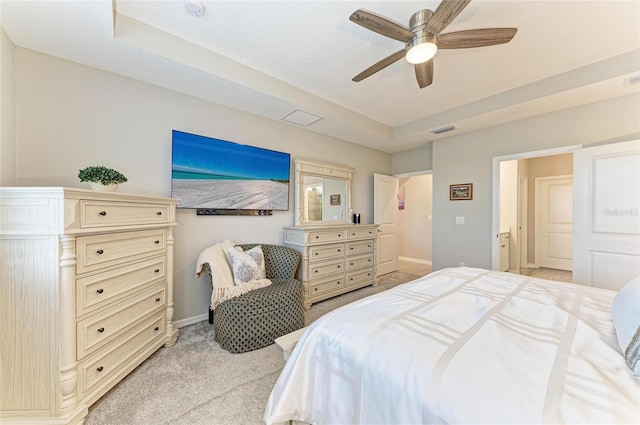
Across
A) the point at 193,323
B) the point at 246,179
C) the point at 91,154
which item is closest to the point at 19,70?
the point at 91,154

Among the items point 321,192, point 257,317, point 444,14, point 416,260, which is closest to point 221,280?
point 257,317

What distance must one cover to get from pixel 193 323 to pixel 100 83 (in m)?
2.52

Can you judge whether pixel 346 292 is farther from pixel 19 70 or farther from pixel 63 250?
pixel 19 70

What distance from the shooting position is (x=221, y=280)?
7.46ft

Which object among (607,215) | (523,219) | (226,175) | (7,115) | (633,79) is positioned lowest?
(523,219)

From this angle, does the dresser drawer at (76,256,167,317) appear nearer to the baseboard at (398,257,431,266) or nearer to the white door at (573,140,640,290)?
the white door at (573,140,640,290)

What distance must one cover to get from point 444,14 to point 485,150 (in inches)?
110

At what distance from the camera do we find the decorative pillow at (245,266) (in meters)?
2.40

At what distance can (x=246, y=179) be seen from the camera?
3.05 meters

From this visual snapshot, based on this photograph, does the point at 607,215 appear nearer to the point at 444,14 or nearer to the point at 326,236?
the point at 444,14

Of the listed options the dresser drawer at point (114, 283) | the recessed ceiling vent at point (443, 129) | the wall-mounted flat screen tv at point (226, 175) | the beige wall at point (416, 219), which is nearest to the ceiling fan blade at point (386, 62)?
the wall-mounted flat screen tv at point (226, 175)

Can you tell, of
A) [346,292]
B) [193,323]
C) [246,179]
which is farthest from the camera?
[346,292]

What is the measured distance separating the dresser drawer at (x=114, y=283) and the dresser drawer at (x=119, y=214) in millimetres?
328

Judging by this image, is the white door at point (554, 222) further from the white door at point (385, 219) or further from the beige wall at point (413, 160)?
the white door at point (385, 219)
